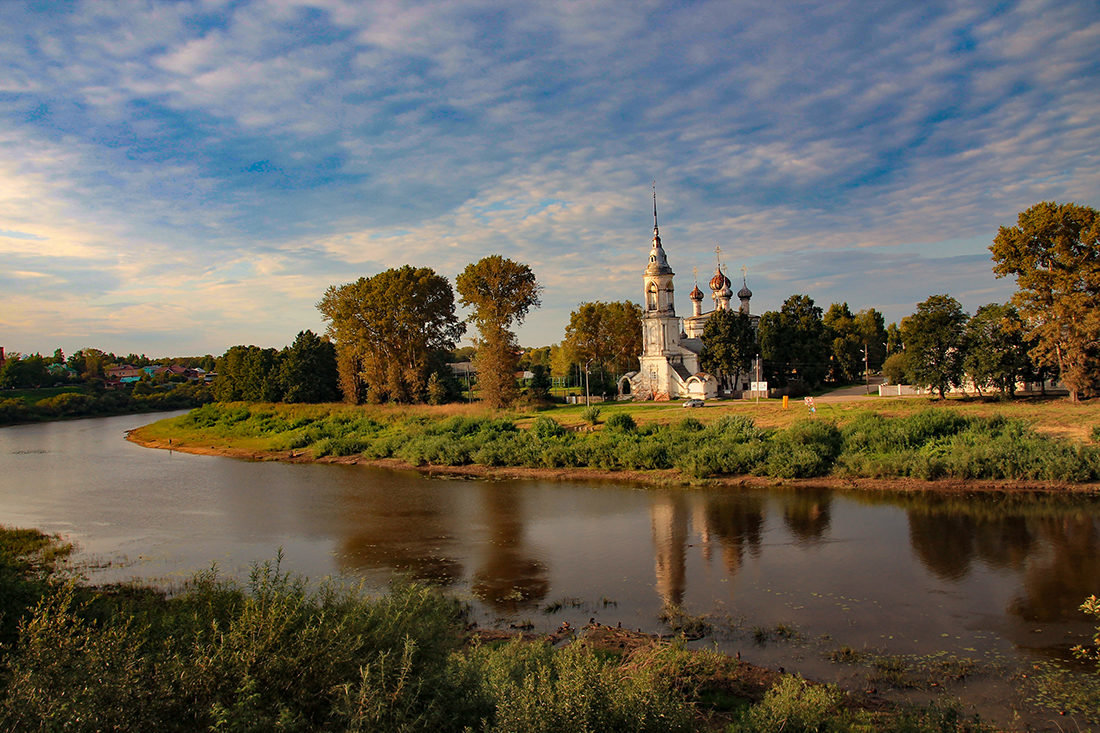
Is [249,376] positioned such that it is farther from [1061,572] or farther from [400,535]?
[1061,572]

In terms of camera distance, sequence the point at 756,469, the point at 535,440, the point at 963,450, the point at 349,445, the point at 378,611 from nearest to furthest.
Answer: the point at 378,611
the point at 963,450
the point at 756,469
the point at 535,440
the point at 349,445

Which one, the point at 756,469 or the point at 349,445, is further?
Result: the point at 349,445

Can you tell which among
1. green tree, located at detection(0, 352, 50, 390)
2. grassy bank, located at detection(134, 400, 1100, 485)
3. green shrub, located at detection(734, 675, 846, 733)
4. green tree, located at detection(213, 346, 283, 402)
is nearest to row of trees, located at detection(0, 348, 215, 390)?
green tree, located at detection(0, 352, 50, 390)

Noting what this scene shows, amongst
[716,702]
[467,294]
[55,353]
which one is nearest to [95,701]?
[716,702]

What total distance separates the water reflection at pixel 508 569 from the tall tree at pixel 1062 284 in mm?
26047

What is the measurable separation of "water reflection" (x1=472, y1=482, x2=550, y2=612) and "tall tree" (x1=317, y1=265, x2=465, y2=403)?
3061 centimetres

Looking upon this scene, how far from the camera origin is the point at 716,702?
927cm

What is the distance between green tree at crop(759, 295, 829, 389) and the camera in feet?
171

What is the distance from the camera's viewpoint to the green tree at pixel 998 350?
109 feet

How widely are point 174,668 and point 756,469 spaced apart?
2493cm

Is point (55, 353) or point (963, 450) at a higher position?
point (55, 353)

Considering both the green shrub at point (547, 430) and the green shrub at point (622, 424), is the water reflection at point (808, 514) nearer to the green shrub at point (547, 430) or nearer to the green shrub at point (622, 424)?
the green shrub at point (622, 424)

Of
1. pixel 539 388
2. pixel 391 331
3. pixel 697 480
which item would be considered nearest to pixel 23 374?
pixel 391 331

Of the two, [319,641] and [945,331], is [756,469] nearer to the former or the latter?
[945,331]
